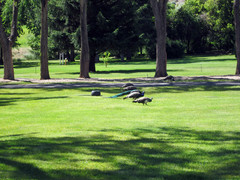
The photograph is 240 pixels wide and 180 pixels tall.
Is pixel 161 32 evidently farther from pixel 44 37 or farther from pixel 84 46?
pixel 44 37

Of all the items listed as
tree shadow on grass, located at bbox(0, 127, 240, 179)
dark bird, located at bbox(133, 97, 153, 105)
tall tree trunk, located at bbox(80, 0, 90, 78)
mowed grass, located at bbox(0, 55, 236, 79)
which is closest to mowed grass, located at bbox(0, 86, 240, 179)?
tree shadow on grass, located at bbox(0, 127, 240, 179)

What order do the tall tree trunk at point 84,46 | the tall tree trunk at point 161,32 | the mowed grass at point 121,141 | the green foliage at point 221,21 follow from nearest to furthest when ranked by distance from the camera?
1. the mowed grass at point 121,141
2. the tall tree trunk at point 161,32
3. the tall tree trunk at point 84,46
4. the green foliage at point 221,21

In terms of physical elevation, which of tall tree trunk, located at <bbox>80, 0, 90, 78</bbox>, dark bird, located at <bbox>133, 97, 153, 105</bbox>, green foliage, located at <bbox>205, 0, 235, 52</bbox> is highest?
green foliage, located at <bbox>205, 0, 235, 52</bbox>

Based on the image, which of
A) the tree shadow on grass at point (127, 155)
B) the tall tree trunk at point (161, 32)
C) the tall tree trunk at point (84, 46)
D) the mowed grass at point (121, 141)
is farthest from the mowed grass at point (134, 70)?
the tree shadow on grass at point (127, 155)

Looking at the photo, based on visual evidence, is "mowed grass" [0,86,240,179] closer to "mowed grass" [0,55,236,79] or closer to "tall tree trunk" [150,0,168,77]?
"tall tree trunk" [150,0,168,77]

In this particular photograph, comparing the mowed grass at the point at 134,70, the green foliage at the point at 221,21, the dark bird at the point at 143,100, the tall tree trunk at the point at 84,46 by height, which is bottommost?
the mowed grass at the point at 134,70

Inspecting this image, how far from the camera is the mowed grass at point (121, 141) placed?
7492 millimetres

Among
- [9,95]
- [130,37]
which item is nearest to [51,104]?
[9,95]

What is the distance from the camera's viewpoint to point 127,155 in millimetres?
8453

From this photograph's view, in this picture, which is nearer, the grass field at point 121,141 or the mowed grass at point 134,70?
the grass field at point 121,141

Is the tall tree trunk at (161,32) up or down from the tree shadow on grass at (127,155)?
up

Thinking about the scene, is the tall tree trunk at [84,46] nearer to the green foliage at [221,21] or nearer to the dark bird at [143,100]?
the dark bird at [143,100]

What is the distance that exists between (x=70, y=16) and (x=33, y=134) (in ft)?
122

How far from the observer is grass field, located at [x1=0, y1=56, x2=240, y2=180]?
7492mm
